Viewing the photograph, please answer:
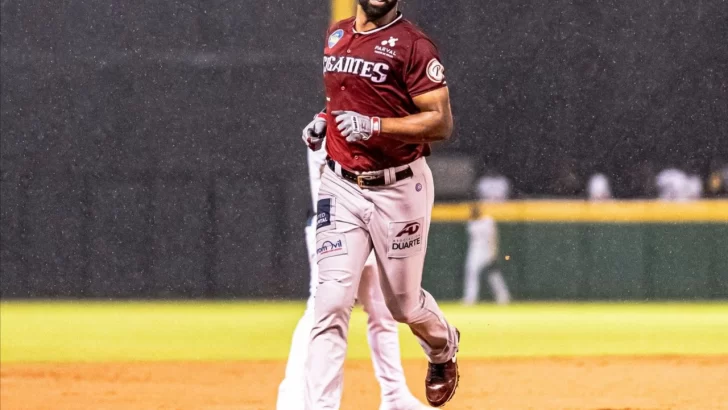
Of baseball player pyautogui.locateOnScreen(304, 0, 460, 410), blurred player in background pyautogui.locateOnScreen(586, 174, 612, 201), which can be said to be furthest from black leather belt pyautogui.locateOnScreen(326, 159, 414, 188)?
blurred player in background pyautogui.locateOnScreen(586, 174, 612, 201)

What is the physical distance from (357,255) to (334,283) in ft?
0.51

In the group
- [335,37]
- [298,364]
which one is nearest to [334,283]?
[298,364]

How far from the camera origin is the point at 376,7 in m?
4.18

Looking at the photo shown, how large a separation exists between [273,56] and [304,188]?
5.41 feet

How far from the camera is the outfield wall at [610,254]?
958 centimetres

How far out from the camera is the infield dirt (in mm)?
5543

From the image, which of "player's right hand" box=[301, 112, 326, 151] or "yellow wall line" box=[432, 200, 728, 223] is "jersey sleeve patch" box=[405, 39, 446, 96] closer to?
"player's right hand" box=[301, 112, 326, 151]

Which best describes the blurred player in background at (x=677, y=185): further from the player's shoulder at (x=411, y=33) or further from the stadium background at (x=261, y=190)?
the player's shoulder at (x=411, y=33)

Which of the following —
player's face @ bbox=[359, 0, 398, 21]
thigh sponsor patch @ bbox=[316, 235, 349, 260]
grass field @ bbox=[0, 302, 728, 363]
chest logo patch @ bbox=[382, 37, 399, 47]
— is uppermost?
player's face @ bbox=[359, 0, 398, 21]

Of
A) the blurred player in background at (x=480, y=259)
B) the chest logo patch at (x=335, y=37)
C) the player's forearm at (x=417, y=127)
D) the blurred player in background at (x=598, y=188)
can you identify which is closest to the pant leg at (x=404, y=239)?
the player's forearm at (x=417, y=127)

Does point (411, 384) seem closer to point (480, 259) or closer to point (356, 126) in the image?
point (356, 126)

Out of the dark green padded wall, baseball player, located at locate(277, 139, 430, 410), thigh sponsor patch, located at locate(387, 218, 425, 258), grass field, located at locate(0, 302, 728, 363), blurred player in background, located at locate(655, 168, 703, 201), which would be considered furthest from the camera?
blurred player in background, located at locate(655, 168, 703, 201)

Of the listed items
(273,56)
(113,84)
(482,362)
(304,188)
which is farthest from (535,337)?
(113,84)

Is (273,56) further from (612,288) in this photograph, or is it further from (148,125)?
(612,288)
